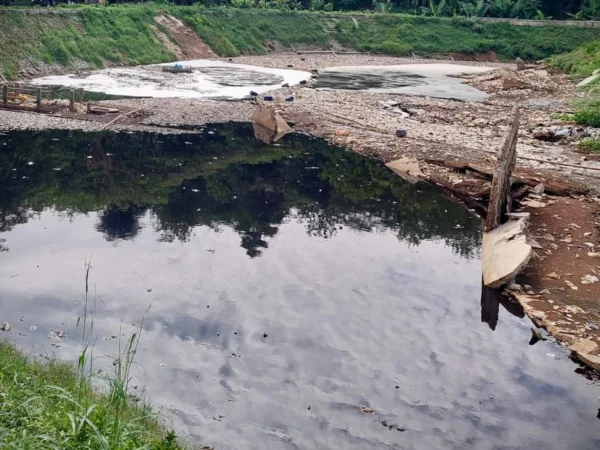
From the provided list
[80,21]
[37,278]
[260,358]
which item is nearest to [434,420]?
[260,358]

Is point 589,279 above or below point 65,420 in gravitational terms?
below

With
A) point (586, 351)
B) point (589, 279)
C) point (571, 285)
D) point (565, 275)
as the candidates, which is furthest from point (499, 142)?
point (586, 351)

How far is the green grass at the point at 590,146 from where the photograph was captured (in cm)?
2311

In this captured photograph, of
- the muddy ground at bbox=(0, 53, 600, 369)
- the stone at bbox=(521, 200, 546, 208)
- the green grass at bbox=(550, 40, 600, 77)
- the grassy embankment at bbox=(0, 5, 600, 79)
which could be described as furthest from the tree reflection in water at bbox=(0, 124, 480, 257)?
the green grass at bbox=(550, 40, 600, 77)

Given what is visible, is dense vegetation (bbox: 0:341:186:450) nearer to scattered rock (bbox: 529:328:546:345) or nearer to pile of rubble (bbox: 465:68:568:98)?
scattered rock (bbox: 529:328:546:345)

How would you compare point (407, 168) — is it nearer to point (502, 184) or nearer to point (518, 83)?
point (502, 184)

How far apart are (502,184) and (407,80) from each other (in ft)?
103

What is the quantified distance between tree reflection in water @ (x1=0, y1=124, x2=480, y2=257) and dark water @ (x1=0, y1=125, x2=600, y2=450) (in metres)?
0.08

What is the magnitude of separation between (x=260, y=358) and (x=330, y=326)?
5.57 ft

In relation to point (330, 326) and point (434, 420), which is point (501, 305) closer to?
point (330, 326)

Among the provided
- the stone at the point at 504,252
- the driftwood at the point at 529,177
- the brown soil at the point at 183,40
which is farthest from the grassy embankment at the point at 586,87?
the brown soil at the point at 183,40

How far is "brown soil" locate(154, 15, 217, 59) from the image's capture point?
49.4 meters

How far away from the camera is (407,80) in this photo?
45.8 metres

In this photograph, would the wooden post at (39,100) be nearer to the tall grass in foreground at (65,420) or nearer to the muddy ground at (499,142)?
the muddy ground at (499,142)
